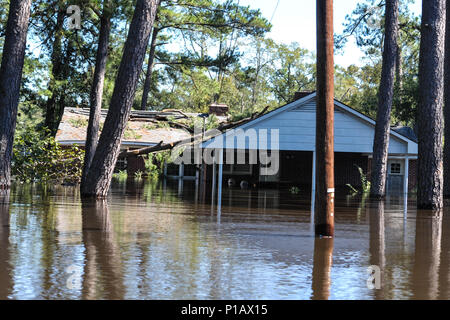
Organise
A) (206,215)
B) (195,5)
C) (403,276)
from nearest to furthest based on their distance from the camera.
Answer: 1. (403,276)
2. (206,215)
3. (195,5)

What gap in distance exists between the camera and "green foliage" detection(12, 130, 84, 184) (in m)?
26.4

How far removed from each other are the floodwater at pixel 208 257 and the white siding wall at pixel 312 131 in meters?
14.5

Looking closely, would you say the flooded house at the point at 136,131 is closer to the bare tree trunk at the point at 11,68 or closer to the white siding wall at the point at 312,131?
the white siding wall at the point at 312,131

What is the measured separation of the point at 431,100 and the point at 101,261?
12.7 metres

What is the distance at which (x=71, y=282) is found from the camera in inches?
229

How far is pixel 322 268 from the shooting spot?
7.09 metres

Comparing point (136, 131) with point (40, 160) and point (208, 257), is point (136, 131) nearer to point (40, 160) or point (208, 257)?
point (40, 160)

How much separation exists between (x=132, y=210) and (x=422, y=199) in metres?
8.26

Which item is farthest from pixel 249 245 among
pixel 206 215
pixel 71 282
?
pixel 206 215

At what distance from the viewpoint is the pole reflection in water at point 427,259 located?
6.00 meters

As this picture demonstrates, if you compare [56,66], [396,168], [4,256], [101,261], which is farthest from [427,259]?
[396,168]

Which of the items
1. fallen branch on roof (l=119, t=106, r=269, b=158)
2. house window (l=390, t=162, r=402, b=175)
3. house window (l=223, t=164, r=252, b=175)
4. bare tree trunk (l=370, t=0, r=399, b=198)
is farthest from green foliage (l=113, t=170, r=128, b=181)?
bare tree trunk (l=370, t=0, r=399, b=198)

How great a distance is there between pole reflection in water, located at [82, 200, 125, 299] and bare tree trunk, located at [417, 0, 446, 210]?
9.54 meters
